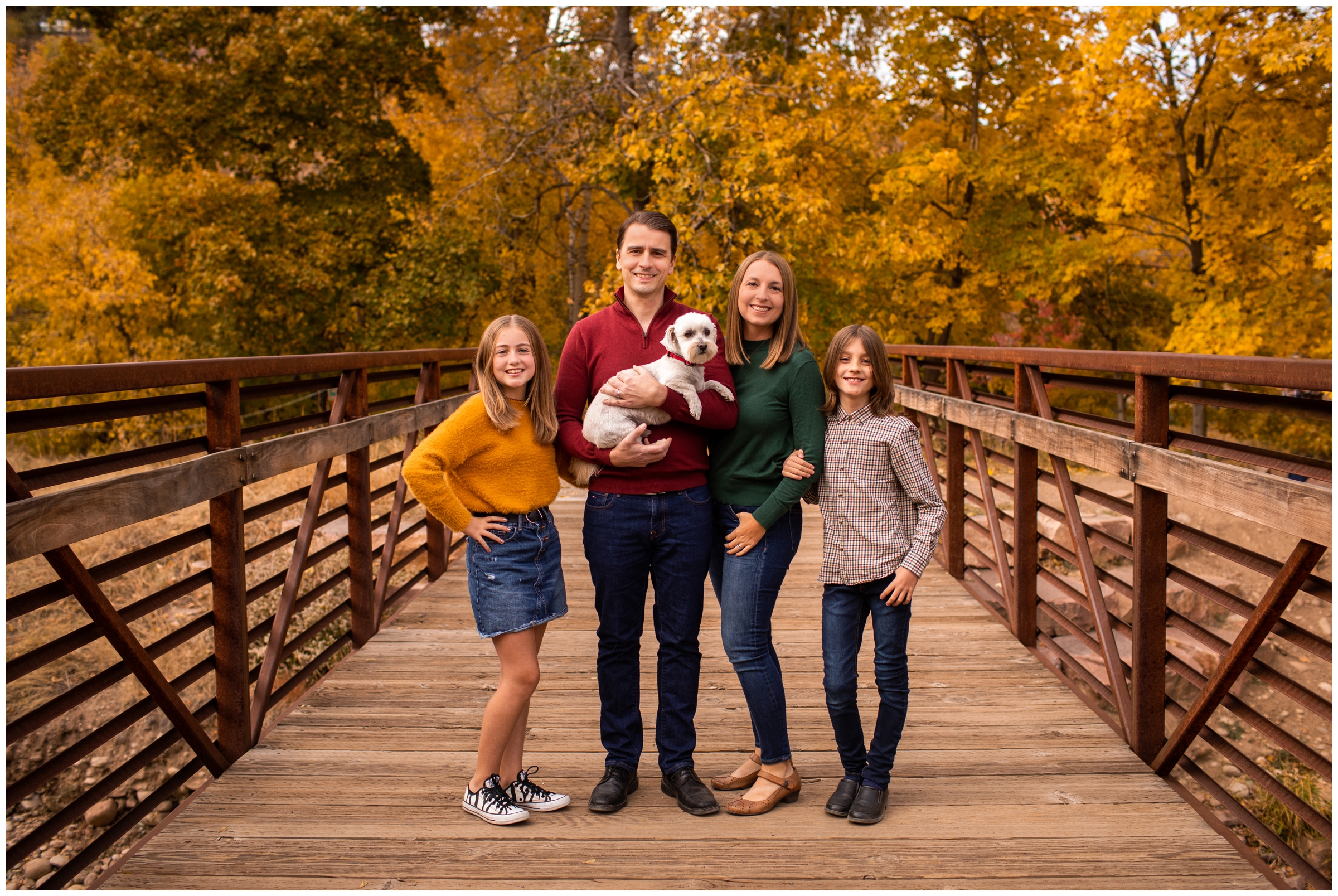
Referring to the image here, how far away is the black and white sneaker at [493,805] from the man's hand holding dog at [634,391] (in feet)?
3.39

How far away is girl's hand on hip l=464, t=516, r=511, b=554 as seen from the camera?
2.75 meters

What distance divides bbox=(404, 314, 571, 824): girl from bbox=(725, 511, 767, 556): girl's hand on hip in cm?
51

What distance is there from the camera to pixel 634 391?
2.61 meters

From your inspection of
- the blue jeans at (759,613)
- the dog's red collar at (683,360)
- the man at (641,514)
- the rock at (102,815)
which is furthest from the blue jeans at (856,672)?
the rock at (102,815)

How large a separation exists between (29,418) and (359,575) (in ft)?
7.75

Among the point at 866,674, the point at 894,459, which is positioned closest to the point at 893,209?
the point at 866,674

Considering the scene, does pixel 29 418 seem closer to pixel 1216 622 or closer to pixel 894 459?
pixel 894 459

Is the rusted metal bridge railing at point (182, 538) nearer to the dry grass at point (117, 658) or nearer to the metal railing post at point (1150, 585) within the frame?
the dry grass at point (117, 658)

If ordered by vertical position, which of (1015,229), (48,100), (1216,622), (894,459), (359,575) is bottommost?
(1216,622)

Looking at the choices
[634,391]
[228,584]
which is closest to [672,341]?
[634,391]

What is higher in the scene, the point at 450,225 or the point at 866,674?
the point at 450,225

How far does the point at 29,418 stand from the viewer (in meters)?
→ 2.17

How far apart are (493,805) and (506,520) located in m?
0.84

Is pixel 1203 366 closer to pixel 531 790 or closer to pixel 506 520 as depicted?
pixel 506 520
